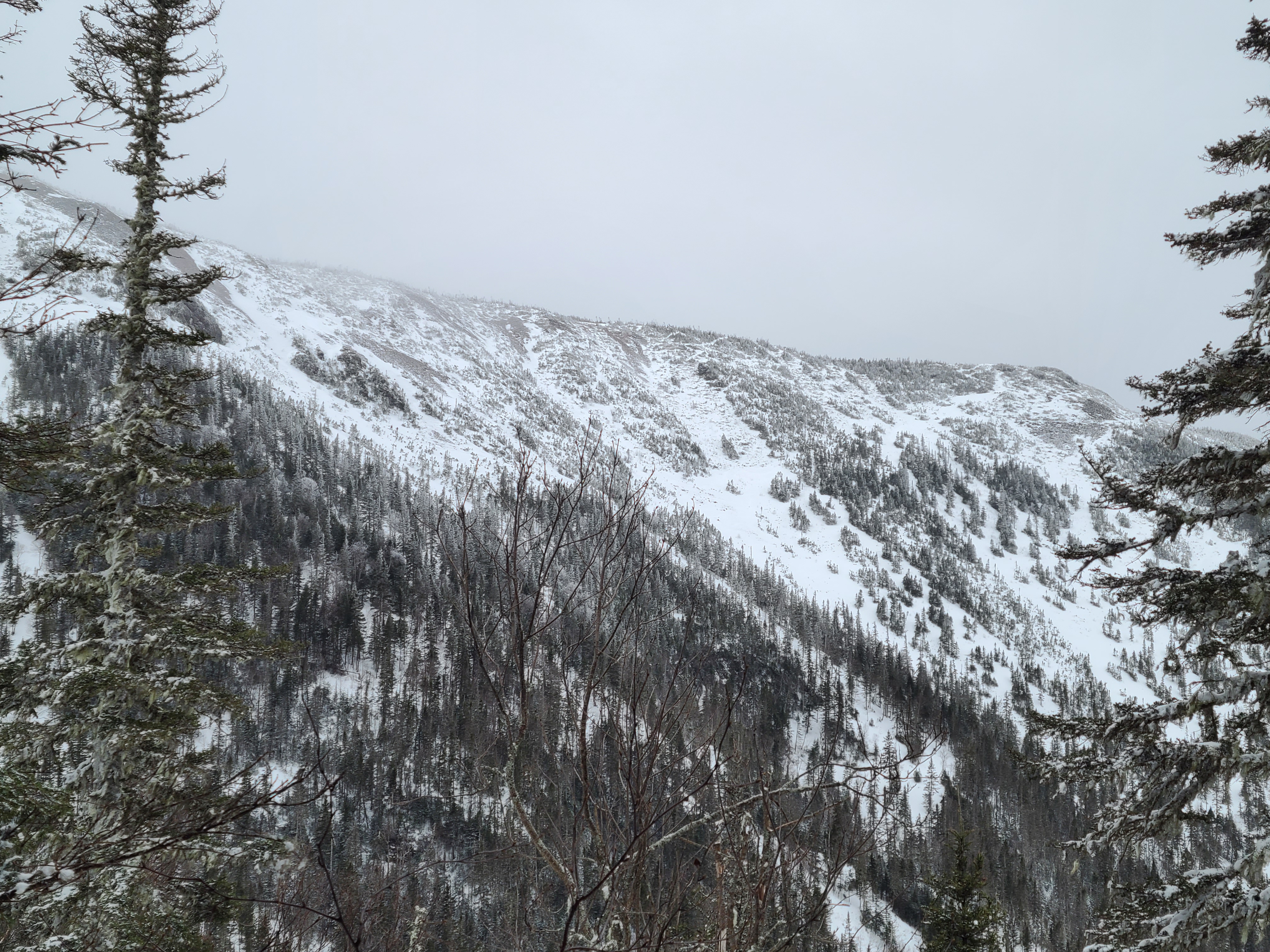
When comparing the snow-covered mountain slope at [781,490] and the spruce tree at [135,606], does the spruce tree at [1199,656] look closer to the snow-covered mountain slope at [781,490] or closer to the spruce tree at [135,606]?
the spruce tree at [135,606]

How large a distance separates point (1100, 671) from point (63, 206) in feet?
860

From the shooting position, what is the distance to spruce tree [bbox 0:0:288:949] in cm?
619

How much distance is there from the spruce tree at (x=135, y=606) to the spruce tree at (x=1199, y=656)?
8.31 meters

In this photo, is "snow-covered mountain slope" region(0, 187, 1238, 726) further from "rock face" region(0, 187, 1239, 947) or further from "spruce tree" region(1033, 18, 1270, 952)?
"spruce tree" region(1033, 18, 1270, 952)

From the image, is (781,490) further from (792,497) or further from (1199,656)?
(1199,656)

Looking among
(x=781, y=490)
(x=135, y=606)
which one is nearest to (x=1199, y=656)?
(x=135, y=606)

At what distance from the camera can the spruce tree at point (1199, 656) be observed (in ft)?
16.4

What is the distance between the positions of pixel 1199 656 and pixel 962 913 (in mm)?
12244

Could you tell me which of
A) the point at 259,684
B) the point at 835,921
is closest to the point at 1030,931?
the point at 835,921

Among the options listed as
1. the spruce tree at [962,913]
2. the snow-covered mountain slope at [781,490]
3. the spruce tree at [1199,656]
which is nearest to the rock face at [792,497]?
the snow-covered mountain slope at [781,490]

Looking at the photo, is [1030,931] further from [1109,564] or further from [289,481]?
[289,481]

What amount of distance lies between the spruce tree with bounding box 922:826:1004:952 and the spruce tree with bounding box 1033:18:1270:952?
9.67 metres

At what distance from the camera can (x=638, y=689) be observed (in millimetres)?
3229

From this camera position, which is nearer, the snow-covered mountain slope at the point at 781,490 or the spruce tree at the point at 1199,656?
the spruce tree at the point at 1199,656
